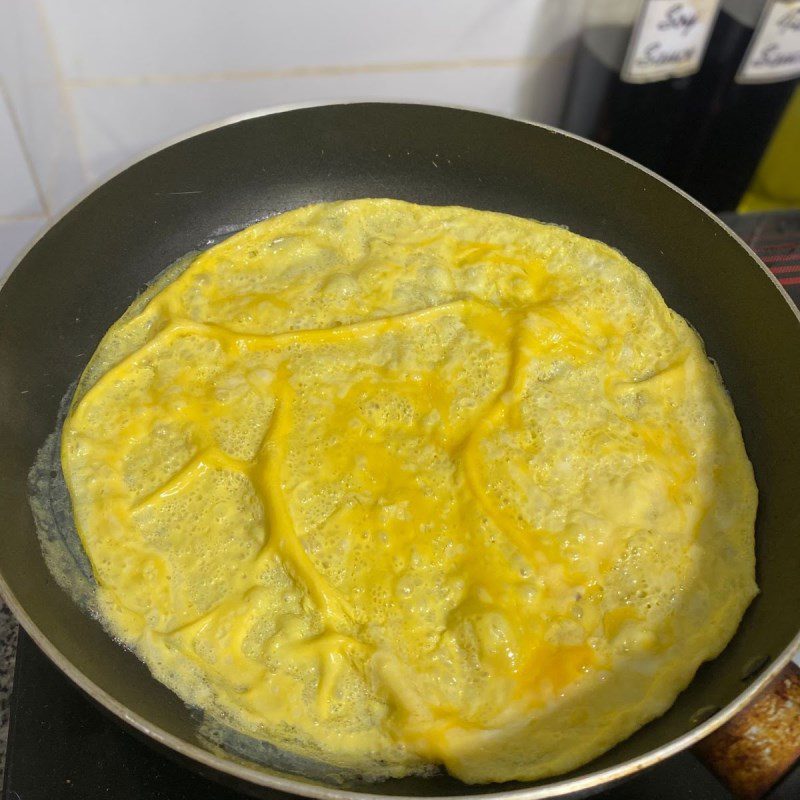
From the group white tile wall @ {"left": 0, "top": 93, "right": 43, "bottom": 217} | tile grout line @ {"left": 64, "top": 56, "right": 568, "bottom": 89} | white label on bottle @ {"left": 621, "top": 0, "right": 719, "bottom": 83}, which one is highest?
white label on bottle @ {"left": 621, "top": 0, "right": 719, "bottom": 83}

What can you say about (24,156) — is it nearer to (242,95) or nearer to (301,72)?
(242,95)

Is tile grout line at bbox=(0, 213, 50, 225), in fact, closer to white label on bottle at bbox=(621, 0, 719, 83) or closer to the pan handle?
white label on bottle at bbox=(621, 0, 719, 83)

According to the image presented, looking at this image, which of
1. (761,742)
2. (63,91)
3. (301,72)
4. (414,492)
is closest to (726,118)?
(301,72)

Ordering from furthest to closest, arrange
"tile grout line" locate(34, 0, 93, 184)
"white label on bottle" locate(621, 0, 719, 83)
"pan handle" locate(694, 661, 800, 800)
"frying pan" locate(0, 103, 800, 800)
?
"tile grout line" locate(34, 0, 93, 184)
"white label on bottle" locate(621, 0, 719, 83)
"frying pan" locate(0, 103, 800, 800)
"pan handle" locate(694, 661, 800, 800)

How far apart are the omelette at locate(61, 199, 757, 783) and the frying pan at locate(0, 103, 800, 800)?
4 centimetres

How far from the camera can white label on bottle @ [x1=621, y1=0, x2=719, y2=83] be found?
1288 millimetres

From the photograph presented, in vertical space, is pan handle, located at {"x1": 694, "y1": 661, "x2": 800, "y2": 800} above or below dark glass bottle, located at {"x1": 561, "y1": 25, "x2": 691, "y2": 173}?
below

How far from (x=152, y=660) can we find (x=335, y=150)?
1.00 meters

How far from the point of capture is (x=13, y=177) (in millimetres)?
1492

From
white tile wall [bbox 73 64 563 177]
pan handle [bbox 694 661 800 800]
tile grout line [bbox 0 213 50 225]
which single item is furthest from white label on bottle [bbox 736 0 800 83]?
tile grout line [bbox 0 213 50 225]

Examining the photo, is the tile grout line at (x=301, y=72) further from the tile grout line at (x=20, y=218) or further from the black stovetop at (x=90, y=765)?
the black stovetop at (x=90, y=765)

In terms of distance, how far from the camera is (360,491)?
115cm

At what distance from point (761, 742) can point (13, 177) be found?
5.15 ft

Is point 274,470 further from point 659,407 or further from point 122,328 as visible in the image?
point 659,407
